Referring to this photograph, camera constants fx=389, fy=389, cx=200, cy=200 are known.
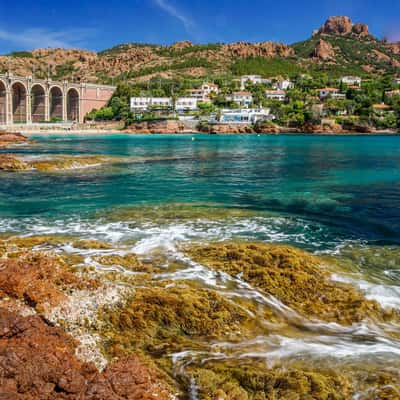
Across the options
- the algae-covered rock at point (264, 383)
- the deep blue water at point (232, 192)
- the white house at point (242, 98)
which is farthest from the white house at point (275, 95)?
the algae-covered rock at point (264, 383)

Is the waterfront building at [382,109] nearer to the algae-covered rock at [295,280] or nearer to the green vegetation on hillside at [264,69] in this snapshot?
the green vegetation on hillside at [264,69]

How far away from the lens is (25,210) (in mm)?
15305

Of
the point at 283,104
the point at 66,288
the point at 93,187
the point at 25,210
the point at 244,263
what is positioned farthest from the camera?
the point at 283,104

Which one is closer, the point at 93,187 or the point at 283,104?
the point at 93,187

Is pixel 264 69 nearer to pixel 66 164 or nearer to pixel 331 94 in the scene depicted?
pixel 331 94

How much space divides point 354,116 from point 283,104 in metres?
23.1

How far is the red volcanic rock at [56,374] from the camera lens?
13.3 feet

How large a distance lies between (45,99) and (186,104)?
45.0 metres

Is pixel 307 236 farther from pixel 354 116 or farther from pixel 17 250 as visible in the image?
pixel 354 116

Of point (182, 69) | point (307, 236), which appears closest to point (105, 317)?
point (307, 236)

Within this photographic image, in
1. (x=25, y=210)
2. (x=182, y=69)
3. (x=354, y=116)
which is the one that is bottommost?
(x=25, y=210)

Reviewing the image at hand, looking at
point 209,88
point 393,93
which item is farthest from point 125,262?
point 393,93

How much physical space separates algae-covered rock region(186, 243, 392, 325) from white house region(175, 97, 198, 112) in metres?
117

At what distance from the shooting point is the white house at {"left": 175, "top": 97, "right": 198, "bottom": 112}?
402ft
